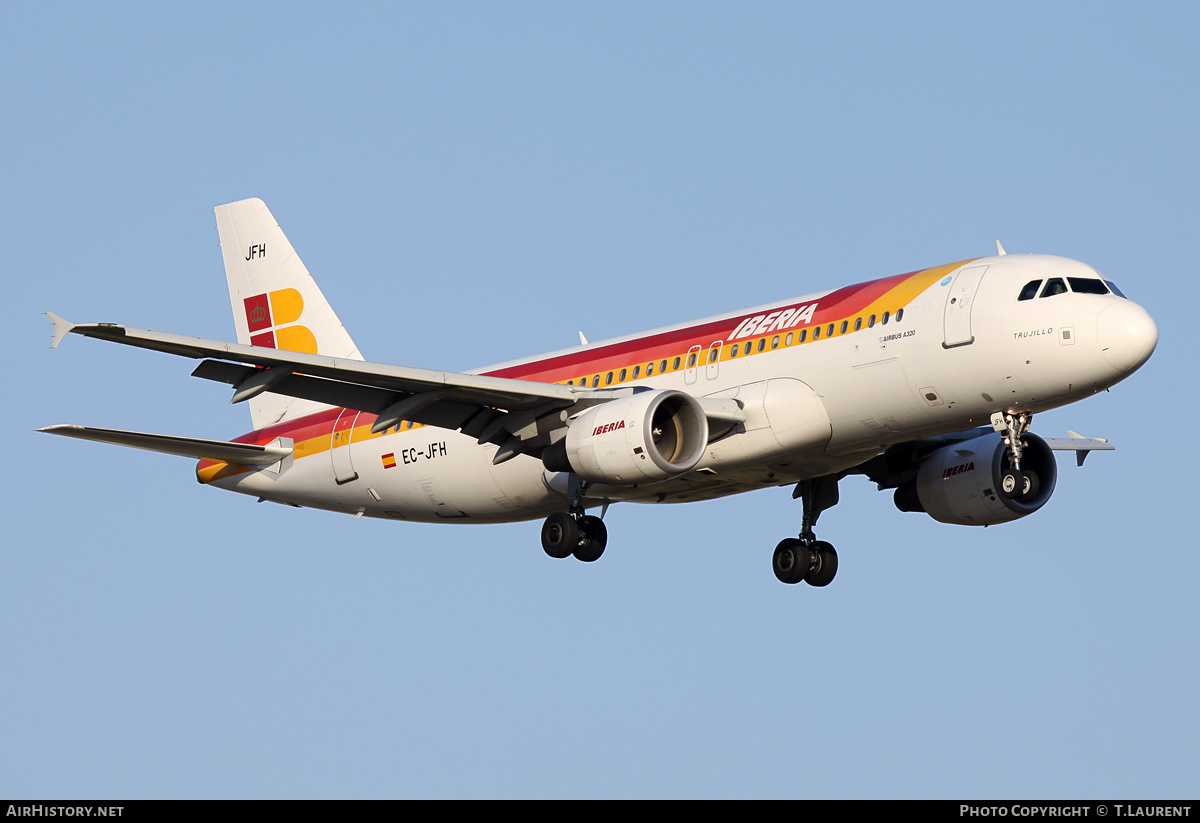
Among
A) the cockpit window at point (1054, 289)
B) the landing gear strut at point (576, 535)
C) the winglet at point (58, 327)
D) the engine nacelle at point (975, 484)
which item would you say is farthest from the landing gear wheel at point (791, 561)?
the winglet at point (58, 327)

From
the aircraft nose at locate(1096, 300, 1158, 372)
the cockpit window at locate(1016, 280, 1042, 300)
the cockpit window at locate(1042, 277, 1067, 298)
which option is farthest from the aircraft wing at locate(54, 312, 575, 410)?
the aircraft nose at locate(1096, 300, 1158, 372)

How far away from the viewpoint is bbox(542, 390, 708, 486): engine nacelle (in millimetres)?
33781

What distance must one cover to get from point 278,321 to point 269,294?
893mm

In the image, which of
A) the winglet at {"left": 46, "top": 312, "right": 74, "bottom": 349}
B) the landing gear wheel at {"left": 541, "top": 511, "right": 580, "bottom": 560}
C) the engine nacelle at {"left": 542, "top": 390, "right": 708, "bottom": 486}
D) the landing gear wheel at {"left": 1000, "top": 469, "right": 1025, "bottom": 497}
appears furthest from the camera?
the landing gear wheel at {"left": 541, "top": 511, "right": 580, "bottom": 560}

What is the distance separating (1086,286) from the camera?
32.6 m

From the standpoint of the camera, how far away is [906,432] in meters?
34.1

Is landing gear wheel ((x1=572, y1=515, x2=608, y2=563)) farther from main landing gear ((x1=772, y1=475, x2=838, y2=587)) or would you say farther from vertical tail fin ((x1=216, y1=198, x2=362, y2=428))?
vertical tail fin ((x1=216, y1=198, x2=362, y2=428))

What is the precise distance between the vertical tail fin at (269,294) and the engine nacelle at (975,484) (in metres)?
15.4

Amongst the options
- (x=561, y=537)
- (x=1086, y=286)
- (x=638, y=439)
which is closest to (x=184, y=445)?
(x=561, y=537)

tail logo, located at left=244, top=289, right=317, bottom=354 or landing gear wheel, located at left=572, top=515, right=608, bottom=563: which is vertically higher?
tail logo, located at left=244, top=289, right=317, bottom=354

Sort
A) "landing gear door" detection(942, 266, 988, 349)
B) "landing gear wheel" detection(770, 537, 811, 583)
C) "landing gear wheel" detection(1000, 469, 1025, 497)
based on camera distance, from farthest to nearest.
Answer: "landing gear wheel" detection(770, 537, 811, 583) → "landing gear wheel" detection(1000, 469, 1025, 497) → "landing gear door" detection(942, 266, 988, 349)

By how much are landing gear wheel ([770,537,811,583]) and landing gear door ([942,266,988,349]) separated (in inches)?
355

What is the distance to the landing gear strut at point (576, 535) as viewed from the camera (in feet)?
124
